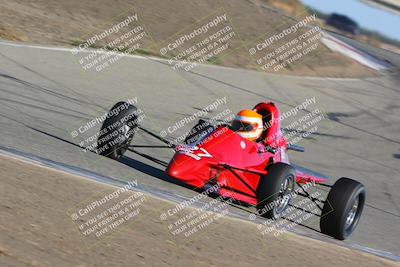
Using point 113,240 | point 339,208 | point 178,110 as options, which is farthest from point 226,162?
point 178,110

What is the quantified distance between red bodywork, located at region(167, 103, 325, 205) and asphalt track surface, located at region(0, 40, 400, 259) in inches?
10.4

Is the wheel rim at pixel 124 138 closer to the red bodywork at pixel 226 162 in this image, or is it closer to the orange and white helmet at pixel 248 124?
the red bodywork at pixel 226 162

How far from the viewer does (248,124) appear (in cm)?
1134

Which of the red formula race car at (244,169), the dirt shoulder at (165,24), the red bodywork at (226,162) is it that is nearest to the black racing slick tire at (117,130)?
the red formula race car at (244,169)

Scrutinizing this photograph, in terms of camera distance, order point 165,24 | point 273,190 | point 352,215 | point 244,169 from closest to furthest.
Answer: point 273,190 < point 244,169 < point 352,215 < point 165,24

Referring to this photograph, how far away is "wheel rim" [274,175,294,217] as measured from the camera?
1039 cm

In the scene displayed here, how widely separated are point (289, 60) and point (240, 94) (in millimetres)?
6333

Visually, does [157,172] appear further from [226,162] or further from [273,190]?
[273,190]

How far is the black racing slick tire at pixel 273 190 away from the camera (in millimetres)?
10094

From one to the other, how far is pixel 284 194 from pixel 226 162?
0.86 metres

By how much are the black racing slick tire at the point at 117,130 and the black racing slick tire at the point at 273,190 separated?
2.05 metres

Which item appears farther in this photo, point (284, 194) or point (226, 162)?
point (226, 162)

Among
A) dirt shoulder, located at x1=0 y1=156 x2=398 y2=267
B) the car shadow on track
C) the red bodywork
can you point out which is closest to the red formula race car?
the red bodywork

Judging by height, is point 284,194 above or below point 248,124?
below
